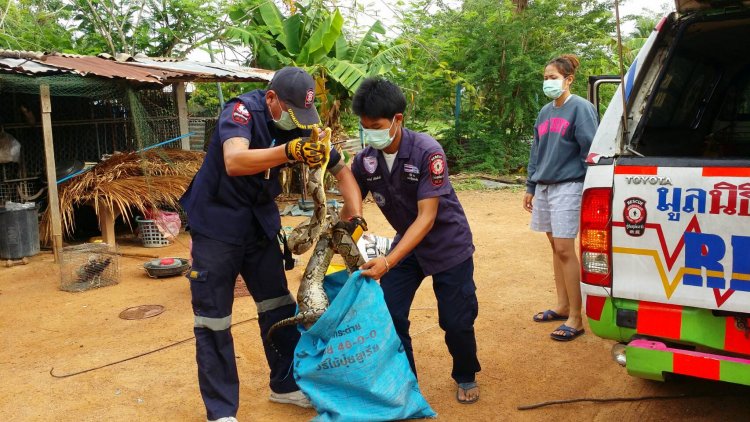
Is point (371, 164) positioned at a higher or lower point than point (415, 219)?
higher

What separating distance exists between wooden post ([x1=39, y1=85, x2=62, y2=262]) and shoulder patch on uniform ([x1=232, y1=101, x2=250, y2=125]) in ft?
16.3

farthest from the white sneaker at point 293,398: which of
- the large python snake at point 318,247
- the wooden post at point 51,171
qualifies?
the wooden post at point 51,171

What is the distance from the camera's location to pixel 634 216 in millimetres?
2570

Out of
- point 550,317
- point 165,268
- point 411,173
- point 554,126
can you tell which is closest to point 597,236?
point 411,173

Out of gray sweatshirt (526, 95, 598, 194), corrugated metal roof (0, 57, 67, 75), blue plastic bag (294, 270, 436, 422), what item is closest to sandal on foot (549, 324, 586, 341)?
gray sweatshirt (526, 95, 598, 194)

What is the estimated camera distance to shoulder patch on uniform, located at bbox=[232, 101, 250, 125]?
2.96 meters

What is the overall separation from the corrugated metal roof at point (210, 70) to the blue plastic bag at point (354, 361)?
6.38 metres

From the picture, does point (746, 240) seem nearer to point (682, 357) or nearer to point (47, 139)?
point (682, 357)

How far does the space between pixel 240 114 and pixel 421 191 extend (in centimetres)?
96

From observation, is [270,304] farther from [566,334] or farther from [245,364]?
[566,334]

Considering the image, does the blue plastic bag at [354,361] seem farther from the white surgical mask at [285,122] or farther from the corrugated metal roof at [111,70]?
the corrugated metal roof at [111,70]

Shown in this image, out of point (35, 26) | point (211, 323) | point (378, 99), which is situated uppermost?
point (35, 26)

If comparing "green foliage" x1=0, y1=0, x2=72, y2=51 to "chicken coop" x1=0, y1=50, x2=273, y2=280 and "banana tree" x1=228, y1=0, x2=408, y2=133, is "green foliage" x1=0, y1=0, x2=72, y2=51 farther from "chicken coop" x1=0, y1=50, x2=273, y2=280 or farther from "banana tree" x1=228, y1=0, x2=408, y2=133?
"banana tree" x1=228, y1=0, x2=408, y2=133

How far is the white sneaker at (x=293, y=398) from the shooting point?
11.4ft
